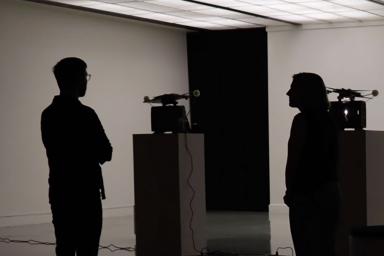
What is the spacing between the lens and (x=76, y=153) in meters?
3.80

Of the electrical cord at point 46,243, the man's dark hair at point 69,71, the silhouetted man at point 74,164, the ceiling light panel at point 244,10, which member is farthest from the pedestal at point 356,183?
the ceiling light panel at point 244,10

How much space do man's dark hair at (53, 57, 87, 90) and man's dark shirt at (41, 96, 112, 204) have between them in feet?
0.28

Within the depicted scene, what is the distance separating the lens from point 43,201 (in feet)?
32.0

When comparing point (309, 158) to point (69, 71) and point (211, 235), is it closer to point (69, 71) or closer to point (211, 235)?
point (69, 71)

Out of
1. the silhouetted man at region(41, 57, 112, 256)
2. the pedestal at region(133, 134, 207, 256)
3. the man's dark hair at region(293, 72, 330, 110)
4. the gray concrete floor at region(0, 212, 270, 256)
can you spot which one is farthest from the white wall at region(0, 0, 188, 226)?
the man's dark hair at region(293, 72, 330, 110)

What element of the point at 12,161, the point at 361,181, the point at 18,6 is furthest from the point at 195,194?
the point at 18,6

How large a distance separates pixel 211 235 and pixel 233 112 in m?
3.69

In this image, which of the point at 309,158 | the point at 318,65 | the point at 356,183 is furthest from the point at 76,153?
the point at 318,65

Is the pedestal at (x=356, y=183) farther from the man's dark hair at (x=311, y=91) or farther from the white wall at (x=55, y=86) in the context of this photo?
the white wall at (x=55, y=86)

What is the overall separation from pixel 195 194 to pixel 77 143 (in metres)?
2.74

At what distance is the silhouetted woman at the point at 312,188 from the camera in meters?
3.76

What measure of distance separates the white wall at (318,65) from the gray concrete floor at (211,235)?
103cm

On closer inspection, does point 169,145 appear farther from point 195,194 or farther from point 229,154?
point 229,154

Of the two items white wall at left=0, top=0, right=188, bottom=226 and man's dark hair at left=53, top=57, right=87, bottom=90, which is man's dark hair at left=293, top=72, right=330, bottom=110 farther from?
white wall at left=0, top=0, right=188, bottom=226
